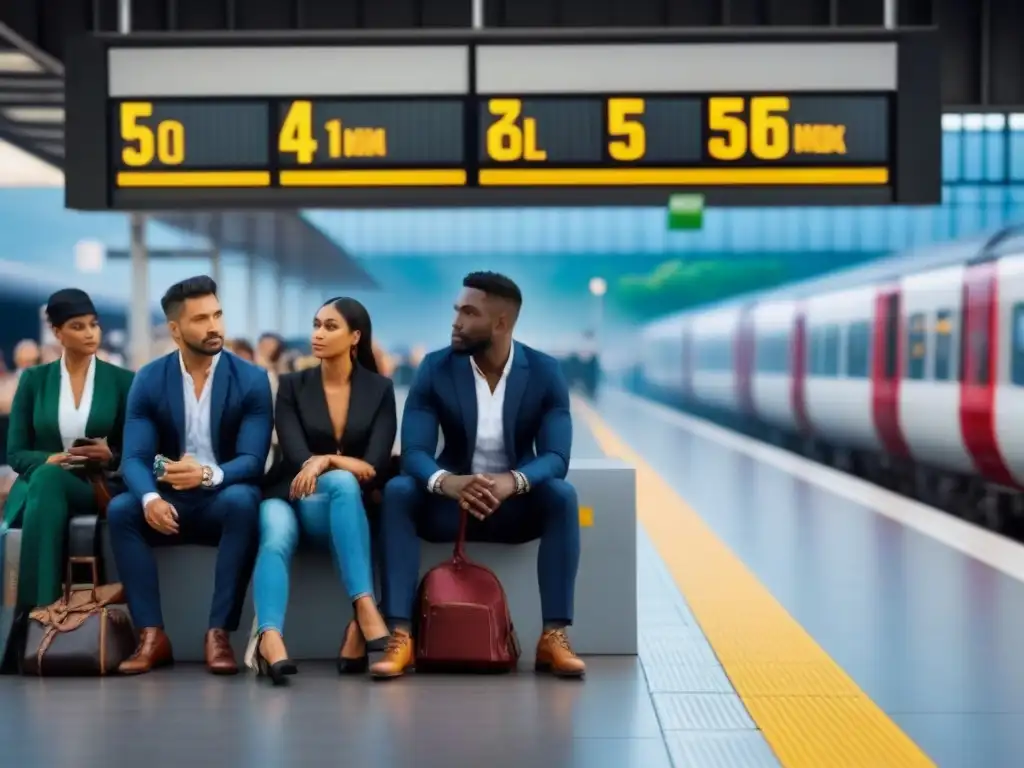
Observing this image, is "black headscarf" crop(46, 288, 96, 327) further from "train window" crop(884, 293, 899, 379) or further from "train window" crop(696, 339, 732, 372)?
"train window" crop(696, 339, 732, 372)

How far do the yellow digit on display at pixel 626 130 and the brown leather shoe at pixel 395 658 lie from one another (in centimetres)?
352

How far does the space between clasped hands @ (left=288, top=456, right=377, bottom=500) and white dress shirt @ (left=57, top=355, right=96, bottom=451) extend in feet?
2.75

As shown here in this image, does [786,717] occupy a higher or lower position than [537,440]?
lower

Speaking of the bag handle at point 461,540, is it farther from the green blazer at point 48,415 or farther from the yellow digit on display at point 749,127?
the yellow digit on display at point 749,127

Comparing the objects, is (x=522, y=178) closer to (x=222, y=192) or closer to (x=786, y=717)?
(x=222, y=192)

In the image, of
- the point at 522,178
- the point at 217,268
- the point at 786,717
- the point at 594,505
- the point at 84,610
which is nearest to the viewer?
the point at 786,717

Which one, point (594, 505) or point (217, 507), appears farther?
point (594, 505)

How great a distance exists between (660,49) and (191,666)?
14.1 ft

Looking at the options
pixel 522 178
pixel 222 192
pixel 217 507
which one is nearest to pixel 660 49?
pixel 522 178

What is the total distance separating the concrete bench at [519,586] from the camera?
6.02 metres

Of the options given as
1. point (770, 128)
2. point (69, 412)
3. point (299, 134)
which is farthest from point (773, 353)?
point (69, 412)

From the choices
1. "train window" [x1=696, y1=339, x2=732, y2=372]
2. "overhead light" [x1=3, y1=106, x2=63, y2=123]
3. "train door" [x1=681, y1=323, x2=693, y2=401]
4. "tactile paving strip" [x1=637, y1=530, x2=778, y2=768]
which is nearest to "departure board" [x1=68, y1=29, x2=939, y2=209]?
"tactile paving strip" [x1=637, y1=530, x2=778, y2=768]

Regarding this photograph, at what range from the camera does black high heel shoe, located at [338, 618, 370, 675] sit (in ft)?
18.8

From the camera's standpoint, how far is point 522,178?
837 centimetres
